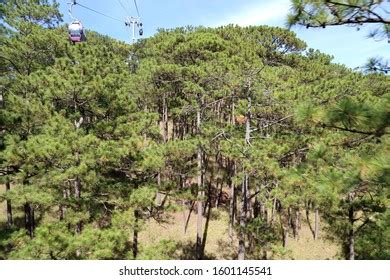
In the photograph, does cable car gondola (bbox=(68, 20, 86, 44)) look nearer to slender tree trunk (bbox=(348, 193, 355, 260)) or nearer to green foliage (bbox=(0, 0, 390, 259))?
green foliage (bbox=(0, 0, 390, 259))

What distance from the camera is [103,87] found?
9.75 meters

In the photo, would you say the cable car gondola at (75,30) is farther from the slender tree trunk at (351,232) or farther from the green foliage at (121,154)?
the slender tree trunk at (351,232)

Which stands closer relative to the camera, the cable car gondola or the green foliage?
the green foliage

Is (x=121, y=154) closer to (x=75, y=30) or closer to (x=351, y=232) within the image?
(x=75, y=30)

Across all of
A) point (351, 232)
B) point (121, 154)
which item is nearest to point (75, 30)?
point (121, 154)

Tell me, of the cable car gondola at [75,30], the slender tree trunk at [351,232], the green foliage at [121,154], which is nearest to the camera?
the green foliage at [121,154]

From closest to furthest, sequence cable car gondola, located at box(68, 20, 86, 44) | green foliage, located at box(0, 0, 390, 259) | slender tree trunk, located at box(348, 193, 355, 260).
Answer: green foliage, located at box(0, 0, 390, 259)
cable car gondola, located at box(68, 20, 86, 44)
slender tree trunk, located at box(348, 193, 355, 260)

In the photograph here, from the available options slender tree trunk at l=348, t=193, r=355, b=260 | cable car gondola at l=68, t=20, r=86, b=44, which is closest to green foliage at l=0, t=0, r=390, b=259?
slender tree trunk at l=348, t=193, r=355, b=260

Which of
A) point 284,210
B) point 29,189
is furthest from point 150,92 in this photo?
point 284,210

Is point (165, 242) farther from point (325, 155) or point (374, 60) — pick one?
point (374, 60)

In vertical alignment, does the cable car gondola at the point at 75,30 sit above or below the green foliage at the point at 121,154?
above

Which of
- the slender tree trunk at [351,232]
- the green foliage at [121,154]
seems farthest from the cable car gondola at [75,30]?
the slender tree trunk at [351,232]

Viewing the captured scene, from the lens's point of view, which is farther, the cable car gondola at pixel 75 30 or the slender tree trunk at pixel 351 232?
the slender tree trunk at pixel 351 232
